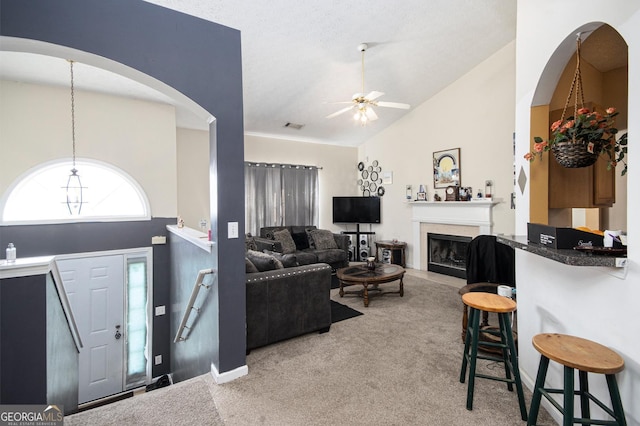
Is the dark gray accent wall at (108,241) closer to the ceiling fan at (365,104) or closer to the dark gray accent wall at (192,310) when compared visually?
the dark gray accent wall at (192,310)

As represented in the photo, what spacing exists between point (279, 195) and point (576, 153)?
535cm

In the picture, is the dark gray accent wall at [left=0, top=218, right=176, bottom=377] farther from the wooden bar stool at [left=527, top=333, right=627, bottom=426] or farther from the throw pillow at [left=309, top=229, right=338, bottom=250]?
the wooden bar stool at [left=527, top=333, right=627, bottom=426]

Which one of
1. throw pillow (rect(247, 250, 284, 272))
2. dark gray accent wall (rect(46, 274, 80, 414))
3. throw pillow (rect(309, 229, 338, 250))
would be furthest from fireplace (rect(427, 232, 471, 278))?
dark gray accent wall (rect(46, 274, 80, 414))

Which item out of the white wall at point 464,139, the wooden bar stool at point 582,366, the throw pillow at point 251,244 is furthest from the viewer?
the throw pillow at point 251,244

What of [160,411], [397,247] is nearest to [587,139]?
[160,411]

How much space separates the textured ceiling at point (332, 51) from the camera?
3.21m

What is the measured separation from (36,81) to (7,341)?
3.65 m

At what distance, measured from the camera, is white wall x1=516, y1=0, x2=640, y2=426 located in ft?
4.43

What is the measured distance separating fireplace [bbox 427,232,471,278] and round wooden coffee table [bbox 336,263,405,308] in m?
1.62

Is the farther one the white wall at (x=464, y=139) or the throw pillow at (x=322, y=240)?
the throw pillow at (x=322, y=240)

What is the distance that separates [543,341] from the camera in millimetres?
1493

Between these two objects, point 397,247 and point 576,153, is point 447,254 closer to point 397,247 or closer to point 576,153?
point 397,247

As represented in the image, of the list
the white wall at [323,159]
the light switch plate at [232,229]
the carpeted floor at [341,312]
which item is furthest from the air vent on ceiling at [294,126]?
the light switch plate at [232,229]

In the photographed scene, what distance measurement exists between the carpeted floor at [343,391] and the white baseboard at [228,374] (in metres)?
0.05
